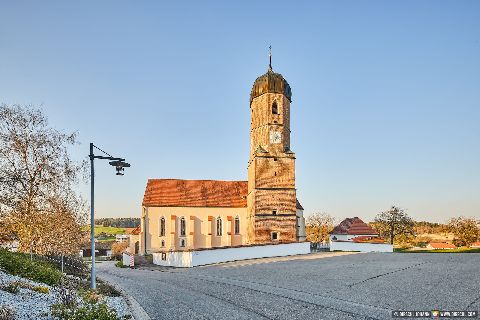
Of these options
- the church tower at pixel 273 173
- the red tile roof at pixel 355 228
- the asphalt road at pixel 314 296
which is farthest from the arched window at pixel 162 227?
the asphalt road at pixel 314 296

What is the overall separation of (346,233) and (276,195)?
75.5 feet

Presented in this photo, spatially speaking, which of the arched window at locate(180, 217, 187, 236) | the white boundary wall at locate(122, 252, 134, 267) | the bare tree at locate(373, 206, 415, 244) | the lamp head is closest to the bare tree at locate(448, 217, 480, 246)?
the bare tree at locate(373, 206, 415, 244)

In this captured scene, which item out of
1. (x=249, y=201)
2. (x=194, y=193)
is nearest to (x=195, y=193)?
(x=194, y=193)

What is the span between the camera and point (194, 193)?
47656 millimetres

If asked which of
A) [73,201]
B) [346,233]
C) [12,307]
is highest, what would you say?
[73,201]

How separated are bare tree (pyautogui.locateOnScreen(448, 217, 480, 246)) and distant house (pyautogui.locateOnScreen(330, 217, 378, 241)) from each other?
37.3 feet

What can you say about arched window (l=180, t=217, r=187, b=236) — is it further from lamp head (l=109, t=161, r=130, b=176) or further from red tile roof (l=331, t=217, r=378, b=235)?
lamp head (l=109, t=161, r=130, b=176)

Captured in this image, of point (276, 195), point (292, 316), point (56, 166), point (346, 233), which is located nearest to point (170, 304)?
point (292, 316)

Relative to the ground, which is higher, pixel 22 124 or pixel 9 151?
pixel 22 124

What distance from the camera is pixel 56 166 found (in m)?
23.4

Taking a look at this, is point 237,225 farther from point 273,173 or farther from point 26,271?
point 26,271

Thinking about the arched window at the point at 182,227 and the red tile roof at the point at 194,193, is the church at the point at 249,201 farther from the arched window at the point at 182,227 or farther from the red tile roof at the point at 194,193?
the arched window at the point at 182,227

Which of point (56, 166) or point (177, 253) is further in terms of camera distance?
point (177, 253)

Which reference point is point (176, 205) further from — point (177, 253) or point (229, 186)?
point (177, 253)
